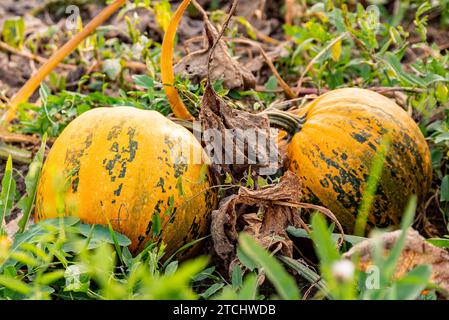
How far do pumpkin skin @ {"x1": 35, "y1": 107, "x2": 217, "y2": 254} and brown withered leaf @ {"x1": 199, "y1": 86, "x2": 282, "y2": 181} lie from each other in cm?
7

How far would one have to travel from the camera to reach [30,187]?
6.91 ft

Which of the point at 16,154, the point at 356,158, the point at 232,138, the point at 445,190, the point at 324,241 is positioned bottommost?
the point at 445,190

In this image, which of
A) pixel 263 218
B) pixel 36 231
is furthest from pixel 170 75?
pixel 36 231

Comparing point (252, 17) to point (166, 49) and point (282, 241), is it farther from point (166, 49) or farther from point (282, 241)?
point (282, 241)

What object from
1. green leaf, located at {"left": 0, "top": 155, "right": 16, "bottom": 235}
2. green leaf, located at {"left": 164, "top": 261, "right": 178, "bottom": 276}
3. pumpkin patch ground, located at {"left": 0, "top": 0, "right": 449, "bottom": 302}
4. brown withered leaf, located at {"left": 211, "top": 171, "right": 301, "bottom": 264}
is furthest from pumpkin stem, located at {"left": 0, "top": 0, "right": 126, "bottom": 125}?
green leaf, located at {"left": 164, "top": 261, "right": 178, "bottom": 276}

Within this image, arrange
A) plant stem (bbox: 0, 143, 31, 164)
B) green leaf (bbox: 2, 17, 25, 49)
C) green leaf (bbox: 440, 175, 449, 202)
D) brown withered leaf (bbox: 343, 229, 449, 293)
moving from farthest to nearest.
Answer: green leaf (bbox: 2, 17, 25, 49)
plant stem (bbox: 0, 143, 31, 164)
green leaf (bbox: 440, 175, 449, 202)
brown withered leaf (bbox: 343, 229, 449, 293)

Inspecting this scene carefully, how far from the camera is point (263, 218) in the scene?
2.05 meters

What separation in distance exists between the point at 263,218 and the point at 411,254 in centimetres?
54

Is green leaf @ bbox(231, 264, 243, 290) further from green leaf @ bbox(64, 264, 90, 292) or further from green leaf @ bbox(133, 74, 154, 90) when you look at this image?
green leaf @ bbox(133, 74, 154, 90)

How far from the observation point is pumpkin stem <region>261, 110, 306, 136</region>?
7.64 feet

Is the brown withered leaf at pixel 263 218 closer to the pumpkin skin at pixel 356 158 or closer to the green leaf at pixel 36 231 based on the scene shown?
the pumpkin skin at pixel 356 158

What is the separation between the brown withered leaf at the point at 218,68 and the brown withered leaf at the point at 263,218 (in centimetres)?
59

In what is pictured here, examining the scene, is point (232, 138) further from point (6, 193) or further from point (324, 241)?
point (324, 241)

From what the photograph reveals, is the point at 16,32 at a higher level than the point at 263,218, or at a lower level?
higher
